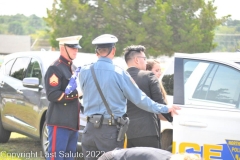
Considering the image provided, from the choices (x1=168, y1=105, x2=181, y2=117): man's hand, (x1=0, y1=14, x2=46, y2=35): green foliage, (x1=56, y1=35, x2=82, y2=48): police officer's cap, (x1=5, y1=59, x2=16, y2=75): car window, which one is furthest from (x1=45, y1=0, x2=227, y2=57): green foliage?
(x1=0, y1=14, x2=46, y2=35): green foliage

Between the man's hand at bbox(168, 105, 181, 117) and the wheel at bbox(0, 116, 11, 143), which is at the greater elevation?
the man's hand at bbox(168, 105, 181, 117)

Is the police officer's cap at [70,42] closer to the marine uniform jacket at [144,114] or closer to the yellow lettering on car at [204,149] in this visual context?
the marine uniform jacket at [144,114]

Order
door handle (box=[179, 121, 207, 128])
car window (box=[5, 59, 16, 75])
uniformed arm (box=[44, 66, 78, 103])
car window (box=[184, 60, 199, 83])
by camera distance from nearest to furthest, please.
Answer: door handle (box=[179, 121, 207, 128])
car window (box=[184, 60, 199, 83])
uniformed arm (box=[44, 66, 78, 103])
car window (box=[5, 59, 16, 75])

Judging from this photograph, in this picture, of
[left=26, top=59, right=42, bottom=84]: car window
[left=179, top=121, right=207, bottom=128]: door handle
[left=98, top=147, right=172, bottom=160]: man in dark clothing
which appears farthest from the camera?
[left=26, top=59, right=42, bottom=84]: car window

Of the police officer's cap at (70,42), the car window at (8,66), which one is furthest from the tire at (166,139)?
the car window at (8,66)

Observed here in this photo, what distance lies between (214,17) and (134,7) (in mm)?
6974

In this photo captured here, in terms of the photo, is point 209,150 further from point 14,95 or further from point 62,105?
point 14,95

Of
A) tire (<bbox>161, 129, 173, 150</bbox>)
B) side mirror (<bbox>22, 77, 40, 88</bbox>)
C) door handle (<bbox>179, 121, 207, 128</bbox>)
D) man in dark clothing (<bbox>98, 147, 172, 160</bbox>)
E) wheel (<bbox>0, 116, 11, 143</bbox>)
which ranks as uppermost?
side mirror (<bbox>22, 77, 40, 88</bbox>)

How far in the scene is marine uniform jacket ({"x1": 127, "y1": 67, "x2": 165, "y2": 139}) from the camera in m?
5.00

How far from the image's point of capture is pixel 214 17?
45500mm

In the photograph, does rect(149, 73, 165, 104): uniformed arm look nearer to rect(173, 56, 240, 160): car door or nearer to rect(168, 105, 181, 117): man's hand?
rect(173, 56, 240, 160): car door

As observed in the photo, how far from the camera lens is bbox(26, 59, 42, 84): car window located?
304 inches

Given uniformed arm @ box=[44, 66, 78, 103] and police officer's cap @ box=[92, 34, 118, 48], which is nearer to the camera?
police officer's cap @ box=[92, 34, 118, 48]

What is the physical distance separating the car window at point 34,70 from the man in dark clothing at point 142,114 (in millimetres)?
2849
